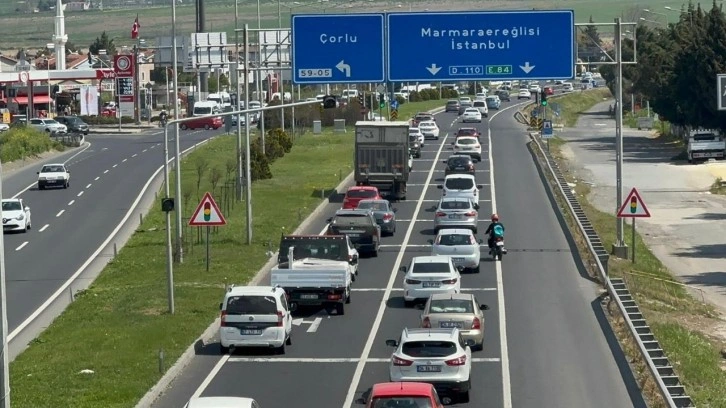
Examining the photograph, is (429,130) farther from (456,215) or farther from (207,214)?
(207,214)

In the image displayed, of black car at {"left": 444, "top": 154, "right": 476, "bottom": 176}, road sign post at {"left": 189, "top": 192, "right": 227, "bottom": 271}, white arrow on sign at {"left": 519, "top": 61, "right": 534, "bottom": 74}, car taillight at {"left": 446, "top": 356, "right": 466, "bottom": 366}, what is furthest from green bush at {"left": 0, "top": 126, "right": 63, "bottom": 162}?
car taillight at {"left": 446, "top": 356, "right": 466, "bottom": 366}

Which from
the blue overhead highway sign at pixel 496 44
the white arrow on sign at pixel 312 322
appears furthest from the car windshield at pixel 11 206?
the white arrow on sign at pixel 312 322

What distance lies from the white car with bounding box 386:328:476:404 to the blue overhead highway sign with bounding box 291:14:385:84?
19437 mm

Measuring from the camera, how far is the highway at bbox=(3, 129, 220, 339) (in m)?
43.7

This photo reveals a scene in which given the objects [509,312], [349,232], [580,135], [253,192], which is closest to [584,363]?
[509,312]

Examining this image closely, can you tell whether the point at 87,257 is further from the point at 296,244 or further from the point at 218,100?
the point at 218,100

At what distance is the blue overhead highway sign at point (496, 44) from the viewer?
44.1m

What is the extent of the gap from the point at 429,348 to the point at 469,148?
52.0 m

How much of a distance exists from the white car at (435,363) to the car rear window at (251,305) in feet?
16.7

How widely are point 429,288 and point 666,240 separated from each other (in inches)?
891

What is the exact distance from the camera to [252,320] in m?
31.1

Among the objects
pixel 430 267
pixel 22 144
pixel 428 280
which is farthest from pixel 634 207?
pixel 22 144

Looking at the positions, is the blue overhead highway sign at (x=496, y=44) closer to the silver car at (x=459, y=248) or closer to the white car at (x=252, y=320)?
the silver car at (x=459, y=248)

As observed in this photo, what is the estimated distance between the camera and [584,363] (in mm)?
30266
